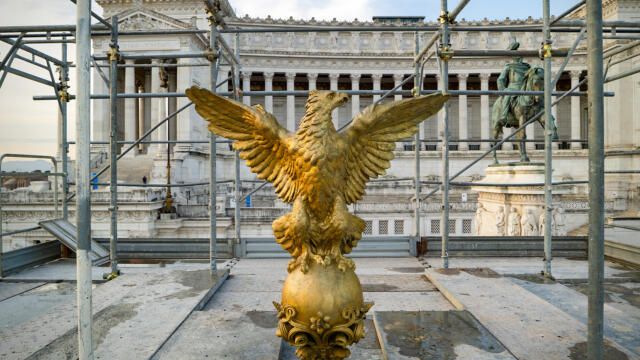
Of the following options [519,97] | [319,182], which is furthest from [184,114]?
[319,182]

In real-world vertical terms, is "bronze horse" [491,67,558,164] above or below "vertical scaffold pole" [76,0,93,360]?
above

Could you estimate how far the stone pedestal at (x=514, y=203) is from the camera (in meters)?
12.4

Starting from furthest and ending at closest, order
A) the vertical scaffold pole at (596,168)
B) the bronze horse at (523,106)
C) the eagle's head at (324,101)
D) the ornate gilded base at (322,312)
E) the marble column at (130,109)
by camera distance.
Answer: the marble column at (130,109) → the bronze horse at (523,106) → the eagle's head at (324,101) → the ornate gilded base at (322,312) → the vertical scaffold pole at (596,168)

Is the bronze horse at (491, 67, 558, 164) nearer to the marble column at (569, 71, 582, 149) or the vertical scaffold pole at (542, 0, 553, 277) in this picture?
the vertical scaffold pole at (542, 0, 553, 277)

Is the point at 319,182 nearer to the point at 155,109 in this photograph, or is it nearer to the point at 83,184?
the point at 83,184

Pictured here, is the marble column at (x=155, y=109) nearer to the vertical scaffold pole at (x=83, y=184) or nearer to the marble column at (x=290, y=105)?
the marble column at (x=290, y=105)

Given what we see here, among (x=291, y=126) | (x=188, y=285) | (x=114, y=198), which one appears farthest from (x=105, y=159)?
(x=188, y=285)

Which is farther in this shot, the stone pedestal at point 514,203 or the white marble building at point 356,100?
the white marble building at point 356,100

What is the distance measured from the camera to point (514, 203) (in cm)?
1289

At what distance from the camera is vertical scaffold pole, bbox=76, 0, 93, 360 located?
2.94 meters

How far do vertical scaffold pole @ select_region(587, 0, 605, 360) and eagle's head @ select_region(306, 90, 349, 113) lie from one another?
1.89 m

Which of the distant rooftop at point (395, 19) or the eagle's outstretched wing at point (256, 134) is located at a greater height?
the distant rooftop at point (395, 19)

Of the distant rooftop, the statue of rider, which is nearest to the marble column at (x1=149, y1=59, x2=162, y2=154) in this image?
the statue of rider

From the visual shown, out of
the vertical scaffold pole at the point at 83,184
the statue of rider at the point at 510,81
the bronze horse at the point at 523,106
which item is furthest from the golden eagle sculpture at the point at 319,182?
the statue of rider at the point at 510,81
